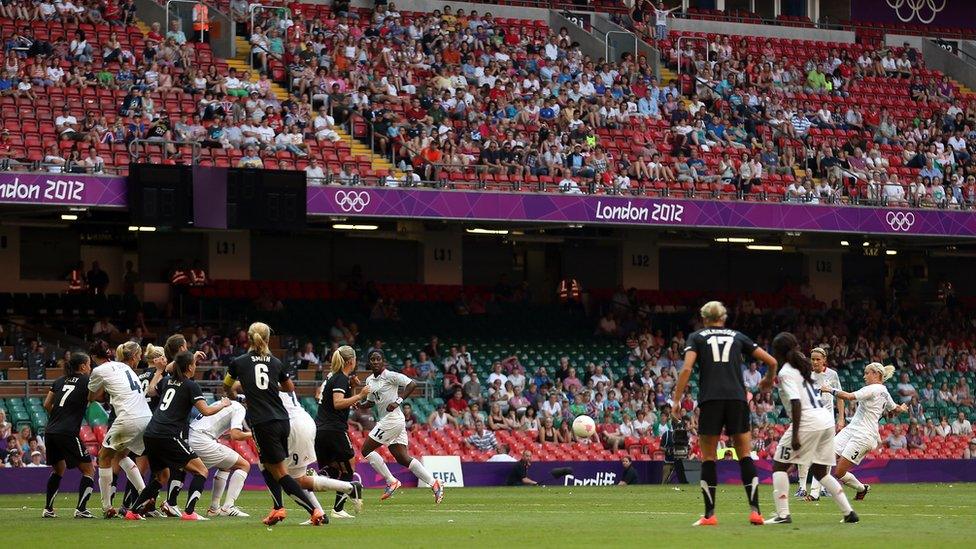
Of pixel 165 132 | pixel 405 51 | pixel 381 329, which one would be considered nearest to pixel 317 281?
pixel 381 329

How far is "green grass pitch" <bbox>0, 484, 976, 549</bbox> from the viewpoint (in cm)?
1393

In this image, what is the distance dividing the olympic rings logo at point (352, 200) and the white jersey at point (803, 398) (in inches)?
751

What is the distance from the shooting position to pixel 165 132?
34.0 metres

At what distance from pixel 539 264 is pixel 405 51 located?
7.19m

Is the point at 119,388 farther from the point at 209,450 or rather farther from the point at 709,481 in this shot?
the point at 709,481

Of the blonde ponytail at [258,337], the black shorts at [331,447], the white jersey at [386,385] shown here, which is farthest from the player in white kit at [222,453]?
the white jersey at [386,385]

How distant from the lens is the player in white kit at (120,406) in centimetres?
1788

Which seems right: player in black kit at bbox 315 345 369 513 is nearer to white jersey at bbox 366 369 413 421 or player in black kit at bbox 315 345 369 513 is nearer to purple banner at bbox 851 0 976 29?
white jersey at bbox 366 369 413 421

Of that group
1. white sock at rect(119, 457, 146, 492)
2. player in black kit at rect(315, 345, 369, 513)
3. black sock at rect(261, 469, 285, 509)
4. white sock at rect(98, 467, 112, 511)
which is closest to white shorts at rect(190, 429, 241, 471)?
white sock at rect(119, 457, 146, 492)

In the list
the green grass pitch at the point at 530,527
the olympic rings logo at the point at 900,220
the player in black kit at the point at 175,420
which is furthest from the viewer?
the olympic rings logo at the point at 900,220

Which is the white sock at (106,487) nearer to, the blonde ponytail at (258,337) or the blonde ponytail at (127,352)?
the blonde ponytail at (127,352)

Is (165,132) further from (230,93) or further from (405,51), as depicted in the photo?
(405,51)

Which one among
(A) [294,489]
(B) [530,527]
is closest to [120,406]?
(A) [294,489]

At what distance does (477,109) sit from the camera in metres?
40.5
